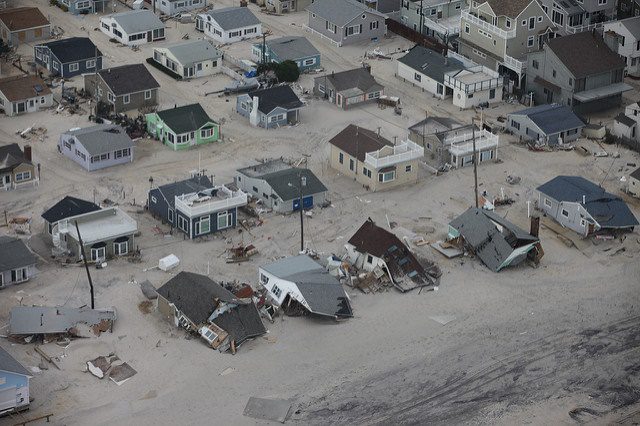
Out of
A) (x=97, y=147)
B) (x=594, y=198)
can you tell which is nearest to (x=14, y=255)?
(x=97, y=147)

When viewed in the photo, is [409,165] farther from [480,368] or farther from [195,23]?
[195,23]

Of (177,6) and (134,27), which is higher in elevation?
(134,27)

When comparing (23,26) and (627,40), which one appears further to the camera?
(23,26)

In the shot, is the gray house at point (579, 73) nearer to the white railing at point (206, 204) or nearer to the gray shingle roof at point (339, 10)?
the gray shingle roof at point (339, 10)

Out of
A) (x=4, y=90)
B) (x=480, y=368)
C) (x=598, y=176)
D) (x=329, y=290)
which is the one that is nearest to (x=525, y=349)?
(x=480, y=368)

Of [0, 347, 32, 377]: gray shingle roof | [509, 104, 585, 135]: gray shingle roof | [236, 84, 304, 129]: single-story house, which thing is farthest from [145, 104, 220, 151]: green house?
[0, 347, 32, 377]: gray shingle roof

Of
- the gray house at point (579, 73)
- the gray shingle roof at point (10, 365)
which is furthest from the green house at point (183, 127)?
the gray shingle roof at point (10, 365)

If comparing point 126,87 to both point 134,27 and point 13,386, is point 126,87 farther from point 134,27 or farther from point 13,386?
point 13,386

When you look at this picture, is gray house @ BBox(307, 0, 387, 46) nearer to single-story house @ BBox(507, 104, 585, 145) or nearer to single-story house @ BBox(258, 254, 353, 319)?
single-story house @ BBox(507, 104, 585, 145)
